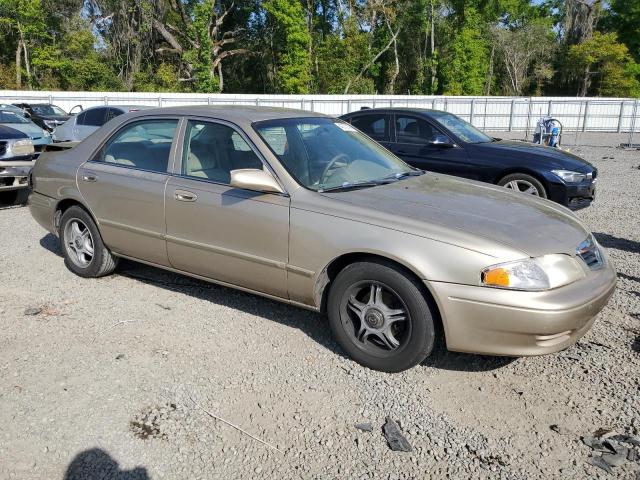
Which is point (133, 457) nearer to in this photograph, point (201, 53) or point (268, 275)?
point (268, 275)

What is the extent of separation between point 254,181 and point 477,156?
5.07 m

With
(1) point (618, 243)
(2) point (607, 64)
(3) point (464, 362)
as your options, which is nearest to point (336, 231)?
(3) point (464, 362)

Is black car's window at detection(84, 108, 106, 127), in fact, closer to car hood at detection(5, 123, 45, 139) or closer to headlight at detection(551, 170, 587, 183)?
car hood at detection(5, 123, 45, 139)

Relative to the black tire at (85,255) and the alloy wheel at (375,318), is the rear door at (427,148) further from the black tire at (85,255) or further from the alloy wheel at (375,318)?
the alloy wheel at (375,318)

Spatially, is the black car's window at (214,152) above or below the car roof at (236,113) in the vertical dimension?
below

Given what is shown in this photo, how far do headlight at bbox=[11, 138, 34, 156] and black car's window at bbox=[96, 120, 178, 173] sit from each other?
465 cm

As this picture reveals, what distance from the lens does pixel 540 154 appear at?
8.04 metres

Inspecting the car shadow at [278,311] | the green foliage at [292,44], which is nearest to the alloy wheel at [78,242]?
the car shadow at [278,311]

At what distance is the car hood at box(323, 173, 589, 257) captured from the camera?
3.45m

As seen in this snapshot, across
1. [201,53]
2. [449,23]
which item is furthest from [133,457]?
[449,23]

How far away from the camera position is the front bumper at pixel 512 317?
3209mm

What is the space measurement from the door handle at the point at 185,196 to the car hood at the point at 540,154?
506cm

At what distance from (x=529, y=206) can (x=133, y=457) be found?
3.02 meters

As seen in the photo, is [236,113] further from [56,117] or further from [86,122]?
[56,117]
